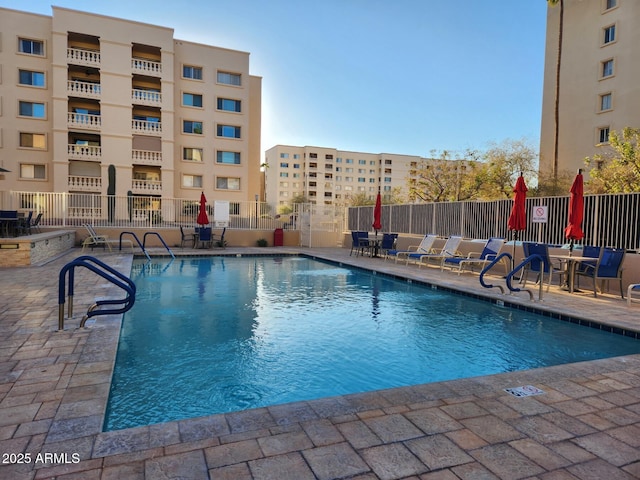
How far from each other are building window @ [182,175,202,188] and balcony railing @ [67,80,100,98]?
7.83 m

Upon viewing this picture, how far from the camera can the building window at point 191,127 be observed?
99.4ft

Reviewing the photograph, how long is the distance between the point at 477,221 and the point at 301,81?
13.5m

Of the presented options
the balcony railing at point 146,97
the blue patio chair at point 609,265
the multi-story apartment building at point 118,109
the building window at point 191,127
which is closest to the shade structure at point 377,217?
the blue patio chair at point 609,265

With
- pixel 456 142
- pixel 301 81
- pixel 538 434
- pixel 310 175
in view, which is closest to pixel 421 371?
pixel 538 434

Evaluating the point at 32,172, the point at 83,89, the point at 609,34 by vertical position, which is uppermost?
the point at 609,34

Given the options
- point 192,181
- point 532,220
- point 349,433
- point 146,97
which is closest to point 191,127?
point 146,97

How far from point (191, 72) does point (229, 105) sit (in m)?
3.57

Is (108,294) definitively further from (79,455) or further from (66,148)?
(66,148)

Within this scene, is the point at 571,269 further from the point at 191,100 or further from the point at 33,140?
the point at 33,140

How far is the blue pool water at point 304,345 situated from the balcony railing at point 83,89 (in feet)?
80.0

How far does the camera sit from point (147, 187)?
28844mm

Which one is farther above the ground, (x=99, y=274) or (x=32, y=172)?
(x=32, y=172)

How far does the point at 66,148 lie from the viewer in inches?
1045

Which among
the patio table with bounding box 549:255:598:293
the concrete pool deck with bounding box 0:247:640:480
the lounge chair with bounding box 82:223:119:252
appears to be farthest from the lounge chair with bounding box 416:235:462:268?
the lounge chair with bounding box 82:223:119:252
